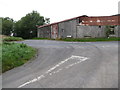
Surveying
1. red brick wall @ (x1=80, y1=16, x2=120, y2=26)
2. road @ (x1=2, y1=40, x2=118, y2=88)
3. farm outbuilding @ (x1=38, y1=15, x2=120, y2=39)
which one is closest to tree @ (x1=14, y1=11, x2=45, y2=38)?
farm outbuilding @ (x1=38, y1=15, x2=120, y2=39)

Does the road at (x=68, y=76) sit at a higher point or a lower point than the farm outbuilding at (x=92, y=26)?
lower

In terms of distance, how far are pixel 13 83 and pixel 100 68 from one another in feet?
14.1

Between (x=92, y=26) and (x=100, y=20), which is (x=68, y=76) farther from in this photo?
(x=100, y=20)

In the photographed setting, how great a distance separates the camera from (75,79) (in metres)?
6.61

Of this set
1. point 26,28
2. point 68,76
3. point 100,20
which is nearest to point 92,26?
point 100,20

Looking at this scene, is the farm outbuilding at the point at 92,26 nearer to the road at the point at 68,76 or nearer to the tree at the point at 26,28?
the road at the point at 68,76

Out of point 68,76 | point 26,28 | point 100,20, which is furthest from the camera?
point 26,28

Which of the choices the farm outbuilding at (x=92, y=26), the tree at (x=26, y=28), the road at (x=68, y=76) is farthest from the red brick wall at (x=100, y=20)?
the tree at (x=26, y=28)

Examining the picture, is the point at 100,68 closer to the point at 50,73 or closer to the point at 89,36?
the point at 50,73

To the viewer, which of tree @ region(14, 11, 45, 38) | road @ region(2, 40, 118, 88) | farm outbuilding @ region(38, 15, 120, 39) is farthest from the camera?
tree @ region(14, 11, 45, 38)

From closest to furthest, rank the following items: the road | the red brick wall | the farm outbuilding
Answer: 1. the road
2. the farm outbuilding
3. the red brick wall

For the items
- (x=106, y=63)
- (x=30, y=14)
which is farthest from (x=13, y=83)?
(x=30, y=14)

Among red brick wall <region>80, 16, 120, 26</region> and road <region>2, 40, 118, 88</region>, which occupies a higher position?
red brick wall <region>80, 16, 120, 26</region>

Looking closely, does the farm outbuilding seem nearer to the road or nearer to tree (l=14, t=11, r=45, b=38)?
the road
